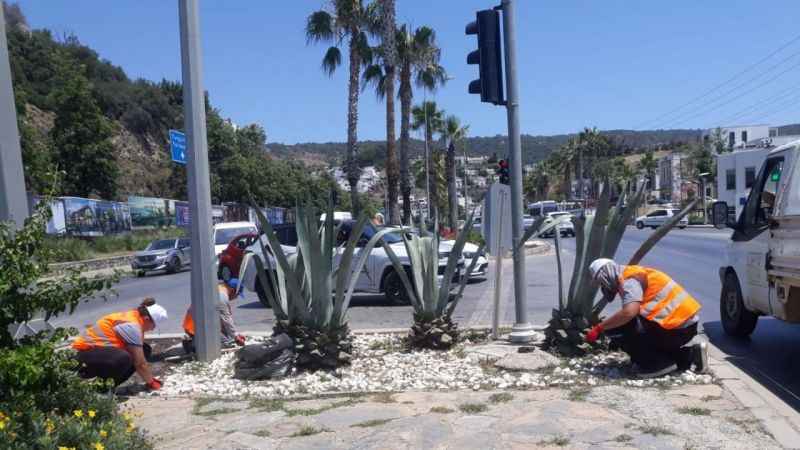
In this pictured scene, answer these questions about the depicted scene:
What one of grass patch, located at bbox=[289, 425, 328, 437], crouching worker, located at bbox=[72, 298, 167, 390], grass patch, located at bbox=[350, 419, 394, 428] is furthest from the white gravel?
grass patch, located at bbox=[289, 425, 328, 437]

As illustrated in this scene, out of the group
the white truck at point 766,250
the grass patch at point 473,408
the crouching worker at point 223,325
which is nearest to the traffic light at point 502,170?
the white truck at point 766,250

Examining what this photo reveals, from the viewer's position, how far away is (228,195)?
56594 mm

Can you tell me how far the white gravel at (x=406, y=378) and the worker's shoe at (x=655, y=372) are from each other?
0.21 ft

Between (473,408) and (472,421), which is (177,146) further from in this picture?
(472,421)

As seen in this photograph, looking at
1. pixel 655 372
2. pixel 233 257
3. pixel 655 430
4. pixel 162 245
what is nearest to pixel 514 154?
pixel 655 372

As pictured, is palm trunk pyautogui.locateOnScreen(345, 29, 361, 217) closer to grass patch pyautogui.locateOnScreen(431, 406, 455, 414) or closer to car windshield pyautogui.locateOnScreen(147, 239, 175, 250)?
car windshield pyautogui.locateOnScreen(147, 239, 175, 250)

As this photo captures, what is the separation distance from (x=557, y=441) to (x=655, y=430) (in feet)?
2.44

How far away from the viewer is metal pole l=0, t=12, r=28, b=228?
5.81 meters

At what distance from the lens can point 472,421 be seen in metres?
5.55

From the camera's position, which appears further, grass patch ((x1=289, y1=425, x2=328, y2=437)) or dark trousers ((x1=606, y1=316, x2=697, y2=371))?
dark trousers ((x1=606, y1=316, x2=697, y2=371))

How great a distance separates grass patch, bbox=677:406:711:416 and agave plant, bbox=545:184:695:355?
1.83 m

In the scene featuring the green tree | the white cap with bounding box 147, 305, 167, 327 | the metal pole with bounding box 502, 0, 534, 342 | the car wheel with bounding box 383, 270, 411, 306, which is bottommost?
the car wheel with bounding box 383, 270, 411, 306

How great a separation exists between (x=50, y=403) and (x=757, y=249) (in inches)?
279

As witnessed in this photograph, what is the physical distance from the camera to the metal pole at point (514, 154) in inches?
331
